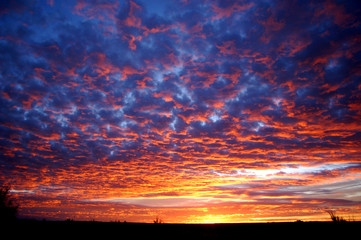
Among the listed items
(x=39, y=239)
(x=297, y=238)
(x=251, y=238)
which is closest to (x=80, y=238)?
(x=39, y=239)

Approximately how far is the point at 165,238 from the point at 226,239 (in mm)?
2389

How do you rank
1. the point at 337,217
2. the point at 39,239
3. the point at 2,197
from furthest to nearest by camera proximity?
the point at 2,197, the point at 337,217, the point at 39,239

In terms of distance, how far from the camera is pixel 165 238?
7688mm

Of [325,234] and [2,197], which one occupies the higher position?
[2,197]

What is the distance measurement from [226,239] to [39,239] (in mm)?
6815

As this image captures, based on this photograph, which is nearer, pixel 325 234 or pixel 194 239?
pixel 194 239

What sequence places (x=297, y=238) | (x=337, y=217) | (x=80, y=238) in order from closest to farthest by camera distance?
(x=80, y=238), (x=297, y=238), (x=337, y=217)

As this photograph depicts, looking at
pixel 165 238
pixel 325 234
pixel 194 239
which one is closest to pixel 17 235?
pixel 165 238

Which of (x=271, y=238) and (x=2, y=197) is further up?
(x=2, y=197)

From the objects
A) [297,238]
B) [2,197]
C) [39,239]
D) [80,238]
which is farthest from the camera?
[2,197]

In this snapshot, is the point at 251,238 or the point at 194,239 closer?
the point at 194,239

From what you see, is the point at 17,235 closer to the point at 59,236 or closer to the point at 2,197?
the point at 59,236

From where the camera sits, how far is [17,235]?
23.9 feet

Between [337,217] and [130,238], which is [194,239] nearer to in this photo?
[130,238]
